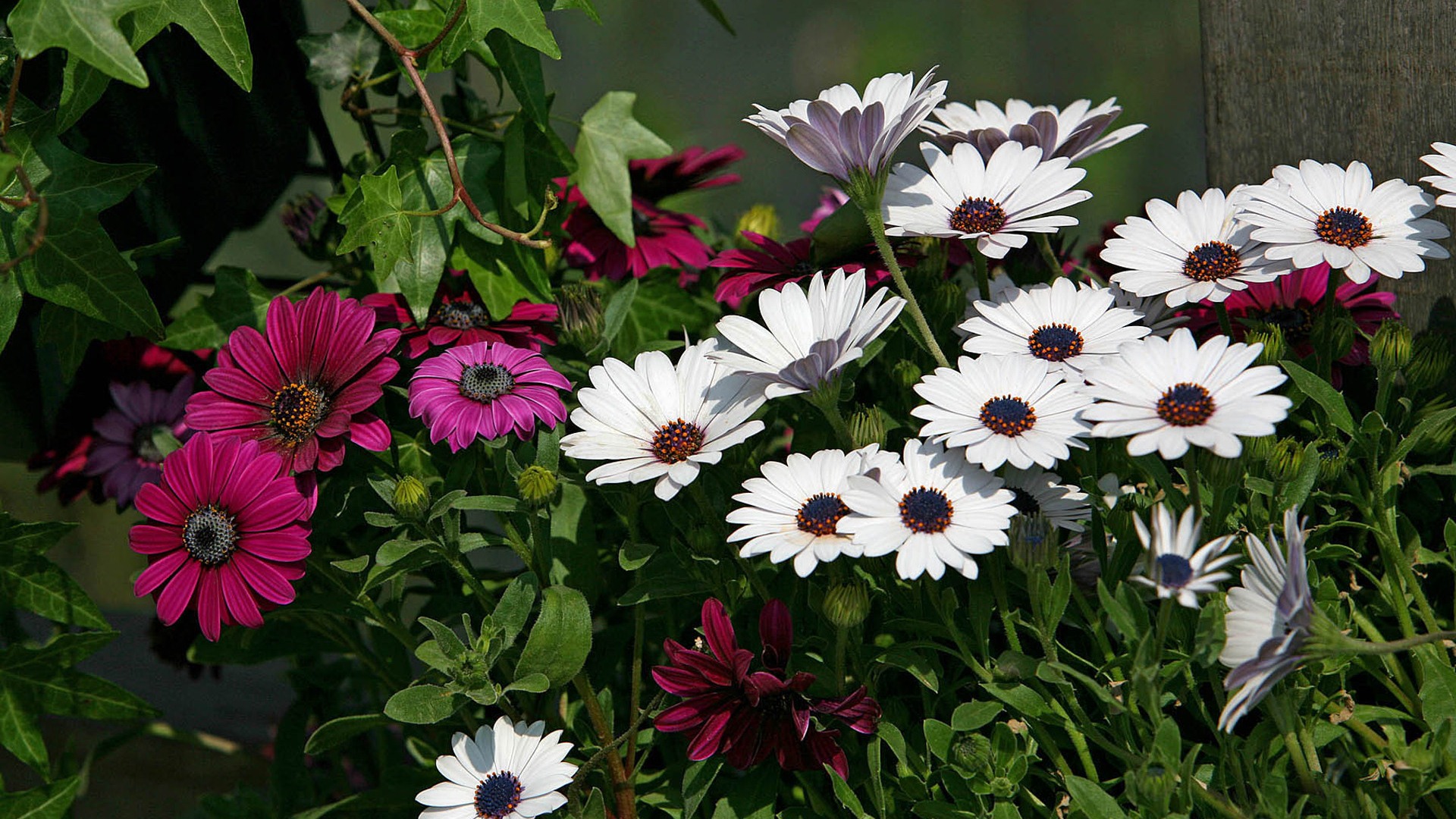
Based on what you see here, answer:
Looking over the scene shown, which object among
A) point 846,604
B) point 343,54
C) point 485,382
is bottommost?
point 846,604

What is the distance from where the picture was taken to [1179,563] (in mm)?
545

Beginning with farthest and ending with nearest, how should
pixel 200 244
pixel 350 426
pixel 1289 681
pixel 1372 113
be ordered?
pixel 200 244 → pixel 1372 113 → pixel 350 426 → pixel 1289 681

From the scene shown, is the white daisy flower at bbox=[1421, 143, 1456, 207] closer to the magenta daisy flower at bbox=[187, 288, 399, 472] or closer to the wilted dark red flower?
the wilted dark red flower

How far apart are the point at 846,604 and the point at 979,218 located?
0.93 ft

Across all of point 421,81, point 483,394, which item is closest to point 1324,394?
point 483,394

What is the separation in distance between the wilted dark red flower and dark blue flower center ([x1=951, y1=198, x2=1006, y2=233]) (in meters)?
0.28

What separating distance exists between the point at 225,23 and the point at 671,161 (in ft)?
1.53

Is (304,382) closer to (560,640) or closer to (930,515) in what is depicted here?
(560,640)

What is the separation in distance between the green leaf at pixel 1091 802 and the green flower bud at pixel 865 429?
22 centimetres

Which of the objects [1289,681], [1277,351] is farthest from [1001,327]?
[1289,681]

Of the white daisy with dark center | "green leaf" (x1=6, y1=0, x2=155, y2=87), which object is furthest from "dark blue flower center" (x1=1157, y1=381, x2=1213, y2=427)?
"green leaf" (x1=6, y1=0, x2=155, y2=87)

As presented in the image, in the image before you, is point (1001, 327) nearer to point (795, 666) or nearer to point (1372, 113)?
point (795, 666)

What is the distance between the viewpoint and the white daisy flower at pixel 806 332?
0.66m

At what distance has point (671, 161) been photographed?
1.14 meters
